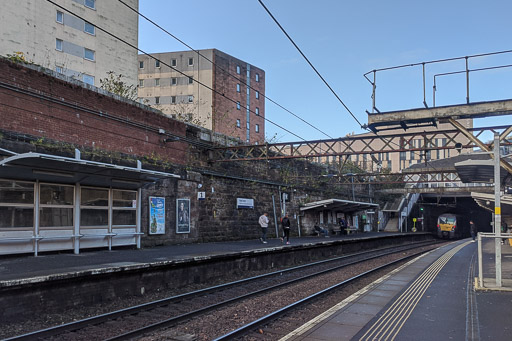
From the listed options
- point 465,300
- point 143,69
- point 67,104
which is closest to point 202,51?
point 143,69

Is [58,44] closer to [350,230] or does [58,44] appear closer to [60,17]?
[60,17]

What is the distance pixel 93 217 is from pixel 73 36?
88.3 ft

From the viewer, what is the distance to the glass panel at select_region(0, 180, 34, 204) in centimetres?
1105

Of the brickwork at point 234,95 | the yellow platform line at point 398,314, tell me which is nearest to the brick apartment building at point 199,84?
the brickwork at point 234,95

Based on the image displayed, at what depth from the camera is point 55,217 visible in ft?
39.8

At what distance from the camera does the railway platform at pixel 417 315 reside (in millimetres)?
6639

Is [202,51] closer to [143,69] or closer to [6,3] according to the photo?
[143,69]

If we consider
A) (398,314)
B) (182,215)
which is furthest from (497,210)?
(182,215)

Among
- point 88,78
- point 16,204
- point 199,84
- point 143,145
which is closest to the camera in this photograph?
point 16,204

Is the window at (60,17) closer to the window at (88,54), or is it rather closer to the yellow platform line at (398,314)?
the window at (88,54)

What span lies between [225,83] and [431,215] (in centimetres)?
3453

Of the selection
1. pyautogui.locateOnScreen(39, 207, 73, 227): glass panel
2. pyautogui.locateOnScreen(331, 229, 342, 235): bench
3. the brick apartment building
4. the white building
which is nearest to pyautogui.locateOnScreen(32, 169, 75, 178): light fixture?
pyautogui.locateOnScreen(39, 207, 73, 227): glass panel

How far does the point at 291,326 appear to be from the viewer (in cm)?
807

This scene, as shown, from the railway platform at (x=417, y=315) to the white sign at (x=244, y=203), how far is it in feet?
37.7
